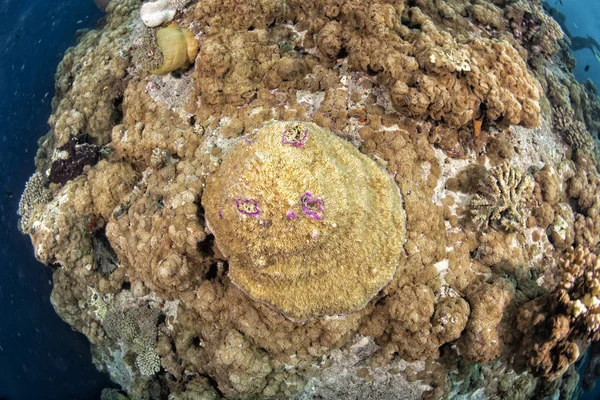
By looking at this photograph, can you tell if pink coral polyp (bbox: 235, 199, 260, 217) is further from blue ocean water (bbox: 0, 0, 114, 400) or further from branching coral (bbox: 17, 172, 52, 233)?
blue ocean water (bbox: 0, 0, 114, 400)

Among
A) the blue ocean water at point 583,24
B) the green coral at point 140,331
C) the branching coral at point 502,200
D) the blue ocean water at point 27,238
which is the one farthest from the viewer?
the blue ocean water at point 583,24

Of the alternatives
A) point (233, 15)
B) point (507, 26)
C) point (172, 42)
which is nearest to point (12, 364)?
point (172, 42)

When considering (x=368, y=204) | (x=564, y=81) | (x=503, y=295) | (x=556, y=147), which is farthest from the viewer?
(x=564, y=81)

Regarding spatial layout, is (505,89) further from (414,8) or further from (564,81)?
(564,81)

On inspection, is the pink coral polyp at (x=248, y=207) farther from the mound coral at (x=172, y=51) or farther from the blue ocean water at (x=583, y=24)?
the blue ocean water at (x=583, y=24)

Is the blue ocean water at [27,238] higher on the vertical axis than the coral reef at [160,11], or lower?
lower

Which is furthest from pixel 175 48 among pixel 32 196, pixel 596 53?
pixel 596 53

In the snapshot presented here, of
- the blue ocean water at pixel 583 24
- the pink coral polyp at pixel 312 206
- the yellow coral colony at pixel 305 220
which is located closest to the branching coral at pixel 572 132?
the yellow coral colony at pixel 305 220
